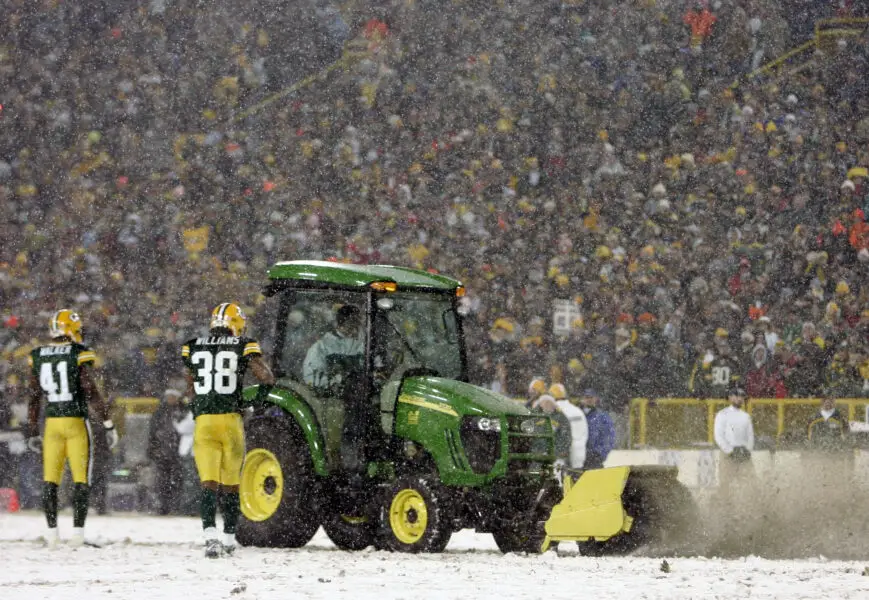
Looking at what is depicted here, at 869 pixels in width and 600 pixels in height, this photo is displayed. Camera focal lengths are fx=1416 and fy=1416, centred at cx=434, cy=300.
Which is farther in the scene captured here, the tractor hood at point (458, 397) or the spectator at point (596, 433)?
the spectator at point (596, 433)

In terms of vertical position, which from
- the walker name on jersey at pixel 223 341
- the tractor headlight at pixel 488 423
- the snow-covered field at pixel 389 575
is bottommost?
the snow-covered field at pixel 389 575

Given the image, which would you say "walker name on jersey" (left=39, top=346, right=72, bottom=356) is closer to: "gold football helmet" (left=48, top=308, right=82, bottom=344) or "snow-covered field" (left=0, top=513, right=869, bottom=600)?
"gold football helmet" (left=48, top=308, right=82, bottom=344)

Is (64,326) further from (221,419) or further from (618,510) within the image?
(618,510)

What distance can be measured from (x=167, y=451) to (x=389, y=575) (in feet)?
28.3

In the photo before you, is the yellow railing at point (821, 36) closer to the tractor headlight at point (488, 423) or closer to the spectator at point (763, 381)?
the spectator at point (763, 381)

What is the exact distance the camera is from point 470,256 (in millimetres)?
22078

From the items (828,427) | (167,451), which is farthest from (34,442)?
(828,427)

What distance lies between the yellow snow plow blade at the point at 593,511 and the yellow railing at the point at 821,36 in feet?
52.6

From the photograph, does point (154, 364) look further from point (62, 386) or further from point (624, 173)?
point (62, 386)

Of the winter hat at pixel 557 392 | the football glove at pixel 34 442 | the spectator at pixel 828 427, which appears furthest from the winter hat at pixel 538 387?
the football glove at pixel 34 442

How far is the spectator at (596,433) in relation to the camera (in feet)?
50.6

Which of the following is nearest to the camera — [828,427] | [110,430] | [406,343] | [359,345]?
[359,345]

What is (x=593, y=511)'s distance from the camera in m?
10.0

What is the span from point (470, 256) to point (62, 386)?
11.9m
